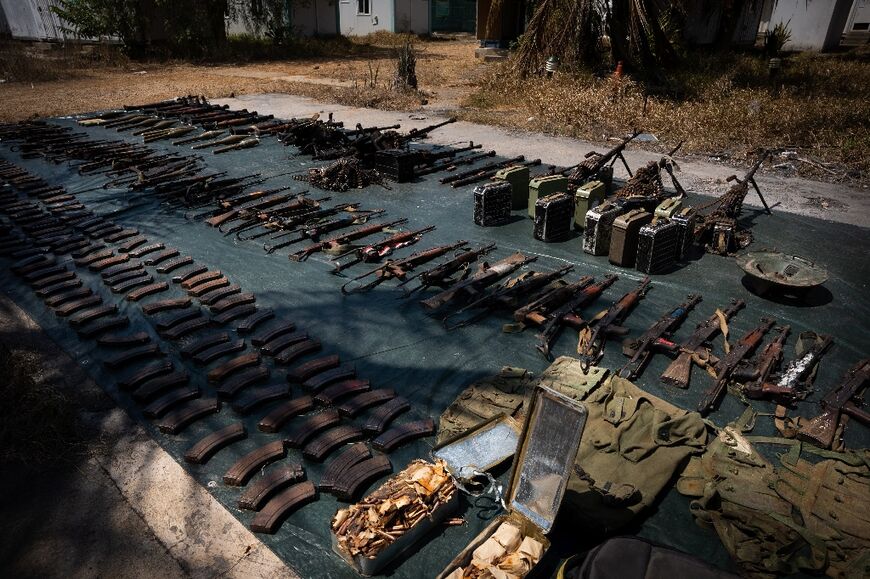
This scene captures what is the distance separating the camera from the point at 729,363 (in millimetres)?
5246

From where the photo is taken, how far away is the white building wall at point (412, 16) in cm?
3688

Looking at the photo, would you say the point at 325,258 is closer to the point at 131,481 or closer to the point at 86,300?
the point at 86,300

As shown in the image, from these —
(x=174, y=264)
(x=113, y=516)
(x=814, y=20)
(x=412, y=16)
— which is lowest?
(x=113, y=516)

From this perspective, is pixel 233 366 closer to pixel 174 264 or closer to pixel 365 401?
pixel 365 401

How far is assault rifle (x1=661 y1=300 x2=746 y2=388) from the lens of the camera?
205 inches

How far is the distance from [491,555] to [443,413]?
1667 mm

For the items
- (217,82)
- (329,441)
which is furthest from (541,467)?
(217,82)

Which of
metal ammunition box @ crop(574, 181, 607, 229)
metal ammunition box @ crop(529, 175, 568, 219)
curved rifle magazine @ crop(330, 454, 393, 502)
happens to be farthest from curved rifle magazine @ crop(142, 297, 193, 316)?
metal ammunition box @ crop(574, 181, 607, 229)

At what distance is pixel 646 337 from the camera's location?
5.70 m

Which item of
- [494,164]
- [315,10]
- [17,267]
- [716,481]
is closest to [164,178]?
[17,267]

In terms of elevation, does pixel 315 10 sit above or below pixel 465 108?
above

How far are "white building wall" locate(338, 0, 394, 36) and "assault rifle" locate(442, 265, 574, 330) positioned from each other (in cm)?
3511

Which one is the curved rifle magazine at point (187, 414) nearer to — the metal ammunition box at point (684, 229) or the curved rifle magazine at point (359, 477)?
the curved rifle magazine at point (359, 477)

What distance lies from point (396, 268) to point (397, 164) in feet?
13.7
